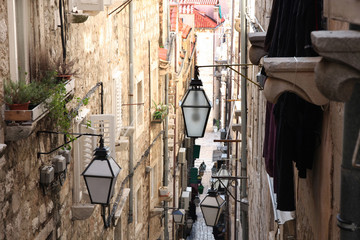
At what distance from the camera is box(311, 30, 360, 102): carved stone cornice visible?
2.57 meters

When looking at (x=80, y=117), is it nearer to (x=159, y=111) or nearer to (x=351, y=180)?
(x=351, y=180)

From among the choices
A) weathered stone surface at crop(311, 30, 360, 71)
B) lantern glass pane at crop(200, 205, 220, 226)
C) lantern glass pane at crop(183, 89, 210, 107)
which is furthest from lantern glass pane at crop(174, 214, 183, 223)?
weathered stone surface at crop(311, 30, 360, 71)

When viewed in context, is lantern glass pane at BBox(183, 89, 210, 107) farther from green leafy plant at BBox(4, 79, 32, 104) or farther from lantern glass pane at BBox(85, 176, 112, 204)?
green leafy plant at BBox(4, 79, 32, 104)

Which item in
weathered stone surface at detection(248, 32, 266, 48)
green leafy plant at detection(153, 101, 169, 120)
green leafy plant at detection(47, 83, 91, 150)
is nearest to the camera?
green leafy plant at detection(47, 83, 91, 150)

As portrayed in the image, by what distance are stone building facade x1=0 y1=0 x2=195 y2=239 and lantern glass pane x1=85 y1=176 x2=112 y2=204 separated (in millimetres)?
538

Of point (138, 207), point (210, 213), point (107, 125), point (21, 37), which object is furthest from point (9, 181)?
point (138, 207)

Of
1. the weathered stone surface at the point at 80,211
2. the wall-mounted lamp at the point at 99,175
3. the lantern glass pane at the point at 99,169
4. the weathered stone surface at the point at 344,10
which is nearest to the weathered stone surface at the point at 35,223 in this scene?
the wall-mounted lamp at the point at 99,175

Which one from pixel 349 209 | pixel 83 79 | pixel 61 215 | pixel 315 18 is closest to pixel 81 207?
pixel 61 215

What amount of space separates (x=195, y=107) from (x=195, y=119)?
17 centimetres

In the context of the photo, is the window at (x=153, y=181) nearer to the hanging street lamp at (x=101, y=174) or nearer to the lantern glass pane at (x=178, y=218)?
the lantern glass pane at (x=178, y=218)

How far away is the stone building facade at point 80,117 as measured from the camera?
584 centimetres

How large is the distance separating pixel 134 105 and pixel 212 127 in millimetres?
33861

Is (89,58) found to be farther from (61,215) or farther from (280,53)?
(280,53)

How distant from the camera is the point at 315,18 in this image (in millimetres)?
4332
